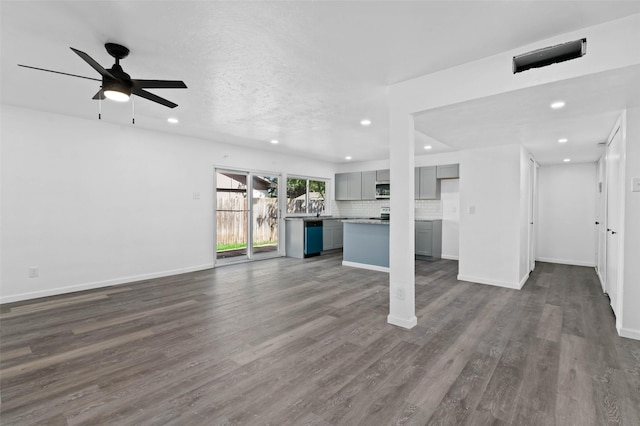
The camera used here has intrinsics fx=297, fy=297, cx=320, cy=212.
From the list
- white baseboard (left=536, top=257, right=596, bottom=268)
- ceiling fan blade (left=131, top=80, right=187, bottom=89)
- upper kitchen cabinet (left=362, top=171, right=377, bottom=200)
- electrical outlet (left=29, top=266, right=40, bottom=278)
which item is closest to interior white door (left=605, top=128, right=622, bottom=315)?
white baseboard (left=536, top=257, right=596, bottom=268)

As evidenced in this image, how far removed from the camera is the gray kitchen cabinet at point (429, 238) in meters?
7.02

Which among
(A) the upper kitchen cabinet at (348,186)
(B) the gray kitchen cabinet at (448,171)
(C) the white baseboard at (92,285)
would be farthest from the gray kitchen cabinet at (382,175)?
(C) the white baseboard at (92,285)

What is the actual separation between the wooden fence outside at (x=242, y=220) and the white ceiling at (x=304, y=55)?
2505mm

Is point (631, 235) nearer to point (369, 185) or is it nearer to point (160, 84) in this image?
point (160, 84)

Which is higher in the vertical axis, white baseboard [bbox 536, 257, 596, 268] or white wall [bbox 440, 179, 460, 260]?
Result: white wall [bbox 440, 179, 460, 260]

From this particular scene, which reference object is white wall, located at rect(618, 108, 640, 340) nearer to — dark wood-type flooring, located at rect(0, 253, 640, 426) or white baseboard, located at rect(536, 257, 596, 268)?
dark wood-type flooring, located at rect(0, 253, 640, 426)

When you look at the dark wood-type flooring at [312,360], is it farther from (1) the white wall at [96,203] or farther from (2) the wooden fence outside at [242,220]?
(2) the wooden fence outside at [242,220]

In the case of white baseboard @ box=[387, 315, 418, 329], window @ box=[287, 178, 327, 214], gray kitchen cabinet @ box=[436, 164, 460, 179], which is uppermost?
gray kitchen cabinet @ box=[436, 164, 460, 179]

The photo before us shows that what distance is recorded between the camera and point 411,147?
3.04 meters

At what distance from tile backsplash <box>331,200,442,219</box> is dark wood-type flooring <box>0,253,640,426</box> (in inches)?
137

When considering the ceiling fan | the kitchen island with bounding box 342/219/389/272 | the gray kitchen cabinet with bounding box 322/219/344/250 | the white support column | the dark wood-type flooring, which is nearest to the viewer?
the dark wood-type flooring

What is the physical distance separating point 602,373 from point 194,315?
12.3ft

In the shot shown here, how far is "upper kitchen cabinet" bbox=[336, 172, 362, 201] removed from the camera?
8.51m

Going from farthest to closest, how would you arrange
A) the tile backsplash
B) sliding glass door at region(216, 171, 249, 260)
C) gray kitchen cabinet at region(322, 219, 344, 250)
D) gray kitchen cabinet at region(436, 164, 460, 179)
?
gray kitchen cabinet at region(322, 219, 344, 250) → the tile backsplash → gray kitchen cabinet at region(436, 164, 460, 179) → sliding glass door at region(216, 171, 249, 260)
